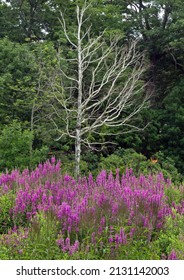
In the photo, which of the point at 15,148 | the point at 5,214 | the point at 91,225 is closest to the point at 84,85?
the point at 15,148

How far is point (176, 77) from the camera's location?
24172 mm

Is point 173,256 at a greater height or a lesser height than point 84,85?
lesser

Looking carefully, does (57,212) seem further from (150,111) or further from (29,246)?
(150,111)

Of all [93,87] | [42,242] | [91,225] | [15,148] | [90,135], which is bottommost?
[42,242]

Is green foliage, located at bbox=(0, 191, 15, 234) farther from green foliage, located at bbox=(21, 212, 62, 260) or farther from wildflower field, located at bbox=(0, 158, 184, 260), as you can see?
Result: green foliage, located at bbox=(21, 212, 62, 260)

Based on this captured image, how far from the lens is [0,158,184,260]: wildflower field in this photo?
373 cm

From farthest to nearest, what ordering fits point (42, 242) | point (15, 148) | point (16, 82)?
1. point (16, 82)
2. point (15, 148)
3. point (42, 242)

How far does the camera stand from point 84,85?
14.0 metres

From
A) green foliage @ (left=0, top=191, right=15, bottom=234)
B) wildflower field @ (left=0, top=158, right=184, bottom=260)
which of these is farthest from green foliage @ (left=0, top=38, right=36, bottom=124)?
wildflower field @ (left=0, top=158, right=184, bottom=260)

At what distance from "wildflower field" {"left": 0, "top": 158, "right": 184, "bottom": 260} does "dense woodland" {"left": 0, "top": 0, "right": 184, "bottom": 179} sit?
7.64 metres

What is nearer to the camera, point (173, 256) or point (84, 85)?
point (173, 256)

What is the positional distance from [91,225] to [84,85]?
34.0ft

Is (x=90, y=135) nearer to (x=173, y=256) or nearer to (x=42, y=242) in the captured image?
(x=42, y=242)

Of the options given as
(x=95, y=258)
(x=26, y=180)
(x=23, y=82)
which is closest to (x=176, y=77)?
(x=23, y=82)
